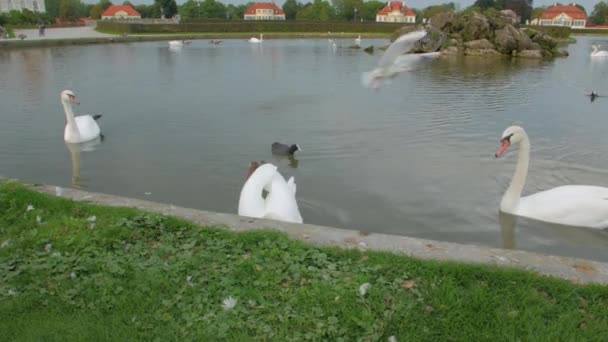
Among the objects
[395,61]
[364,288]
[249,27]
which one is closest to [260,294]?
[364,288]

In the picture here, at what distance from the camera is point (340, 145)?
10172 millimetres

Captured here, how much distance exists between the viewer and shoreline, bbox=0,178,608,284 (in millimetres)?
3918

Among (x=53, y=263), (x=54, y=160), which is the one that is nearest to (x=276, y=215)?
(x=53, y=263)

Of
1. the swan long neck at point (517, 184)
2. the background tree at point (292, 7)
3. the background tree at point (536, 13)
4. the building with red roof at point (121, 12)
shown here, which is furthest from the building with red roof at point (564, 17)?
the swan long neck at point (517, 184)

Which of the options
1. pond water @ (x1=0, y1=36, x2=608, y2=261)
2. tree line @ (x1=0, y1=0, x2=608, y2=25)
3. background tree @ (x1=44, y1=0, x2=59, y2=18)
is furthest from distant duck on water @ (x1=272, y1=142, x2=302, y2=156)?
background tree @ (x1=44, y1=0, x2=59, y2=18)

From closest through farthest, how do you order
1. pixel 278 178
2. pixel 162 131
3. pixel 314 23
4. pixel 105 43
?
pixel 278 178, pixel 162 131, pixel 105 43, pixel 314 23

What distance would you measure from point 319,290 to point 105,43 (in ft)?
148

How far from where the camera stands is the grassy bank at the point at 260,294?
3.36m

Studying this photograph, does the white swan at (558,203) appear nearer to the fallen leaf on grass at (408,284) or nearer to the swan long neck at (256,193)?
the swan long neck at (256,193)

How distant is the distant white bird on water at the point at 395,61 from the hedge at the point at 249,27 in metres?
60.3

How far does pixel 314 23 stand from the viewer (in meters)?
75.4

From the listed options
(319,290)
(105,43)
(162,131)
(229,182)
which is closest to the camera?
(319,290)

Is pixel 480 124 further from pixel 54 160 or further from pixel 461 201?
pixel 54 160

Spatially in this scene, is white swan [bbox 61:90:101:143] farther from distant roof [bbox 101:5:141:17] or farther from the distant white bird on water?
distant roof [bbox 101:5:141:17]
